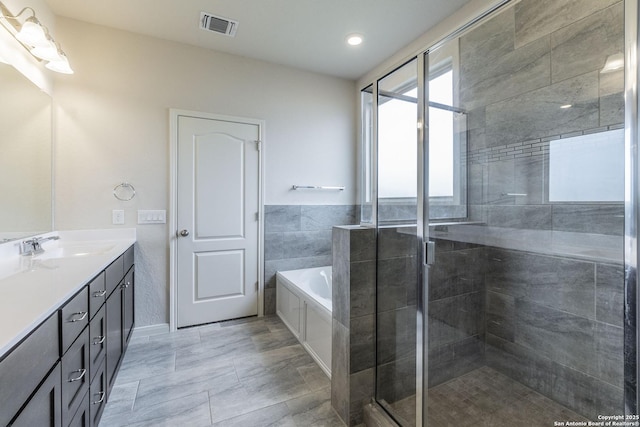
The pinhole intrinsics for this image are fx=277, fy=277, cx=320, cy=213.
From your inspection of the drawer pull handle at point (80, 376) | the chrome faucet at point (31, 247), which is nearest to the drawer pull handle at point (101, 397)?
the drawer pull handle at point (80, 376)

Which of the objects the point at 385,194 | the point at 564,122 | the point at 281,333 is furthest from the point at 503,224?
the point at 281,333

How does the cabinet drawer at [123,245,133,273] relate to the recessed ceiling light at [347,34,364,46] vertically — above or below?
below

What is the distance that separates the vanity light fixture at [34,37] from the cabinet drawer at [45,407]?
1999 mm

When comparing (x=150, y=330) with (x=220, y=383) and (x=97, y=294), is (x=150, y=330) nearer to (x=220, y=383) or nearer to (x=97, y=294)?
(x=220, y=383)

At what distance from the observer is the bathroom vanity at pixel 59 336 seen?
0.74 metres

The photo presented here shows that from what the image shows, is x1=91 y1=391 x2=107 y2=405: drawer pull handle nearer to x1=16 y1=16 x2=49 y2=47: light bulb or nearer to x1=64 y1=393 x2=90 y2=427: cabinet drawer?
x1=64 y1=393 x2=90 y2=427: cabinet drawer

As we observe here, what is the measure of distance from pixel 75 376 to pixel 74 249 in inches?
52.7

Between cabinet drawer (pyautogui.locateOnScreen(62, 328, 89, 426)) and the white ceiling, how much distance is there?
2.40m

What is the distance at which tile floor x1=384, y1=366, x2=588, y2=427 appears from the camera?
1.46 metres

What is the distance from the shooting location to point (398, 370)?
1550mm

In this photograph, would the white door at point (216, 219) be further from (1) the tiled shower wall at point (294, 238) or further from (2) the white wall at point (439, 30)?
(2) the white wall at point (439, 30)

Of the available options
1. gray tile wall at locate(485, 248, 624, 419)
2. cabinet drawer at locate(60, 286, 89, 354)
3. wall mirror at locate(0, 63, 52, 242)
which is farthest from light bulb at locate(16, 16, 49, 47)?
gray tile wall at locate(485, 248, 624, 419)

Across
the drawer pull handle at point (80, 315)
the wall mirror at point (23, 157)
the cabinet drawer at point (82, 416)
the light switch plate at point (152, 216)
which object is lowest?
the cabinet drawer at point (82, 416)

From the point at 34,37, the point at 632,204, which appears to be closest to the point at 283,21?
the point at 34,37
